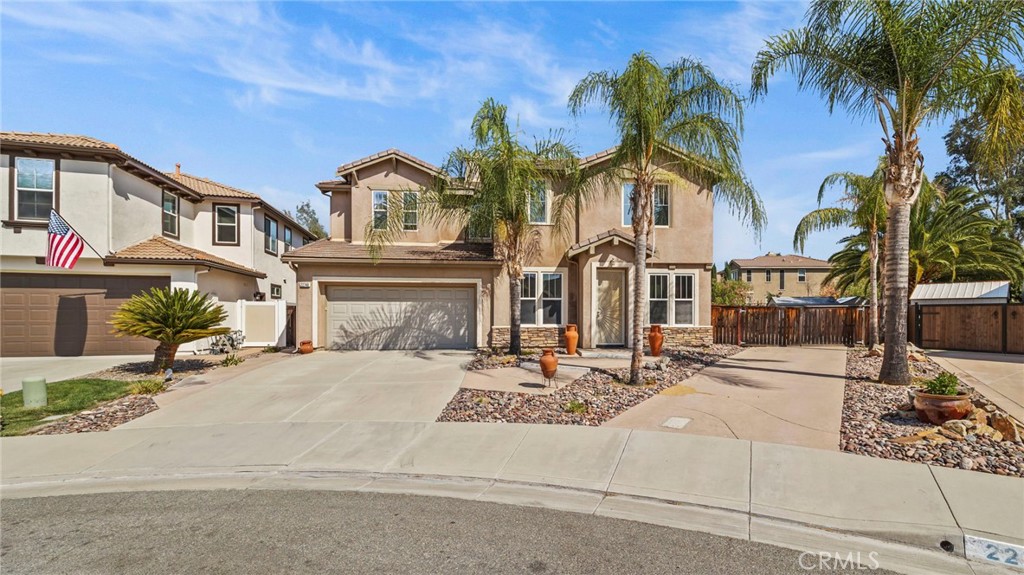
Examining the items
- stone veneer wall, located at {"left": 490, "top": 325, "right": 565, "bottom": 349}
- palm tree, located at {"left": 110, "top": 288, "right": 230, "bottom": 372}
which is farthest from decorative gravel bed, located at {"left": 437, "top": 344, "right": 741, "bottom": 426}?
palm tree, located at {"left": 110, "top": 288, "right": 230, "bottom": 372}

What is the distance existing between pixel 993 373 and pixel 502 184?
12561 mm

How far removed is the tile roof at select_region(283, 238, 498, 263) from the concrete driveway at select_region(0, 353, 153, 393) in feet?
18.0

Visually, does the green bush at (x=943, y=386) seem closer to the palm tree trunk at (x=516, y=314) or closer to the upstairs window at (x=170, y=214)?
the palm tree trunk at (x=516, y=314)

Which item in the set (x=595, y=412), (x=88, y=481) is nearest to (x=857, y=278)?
(x=595, y=412)

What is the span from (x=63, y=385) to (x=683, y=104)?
46.4 ft

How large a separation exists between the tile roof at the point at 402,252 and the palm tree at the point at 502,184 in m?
1.07

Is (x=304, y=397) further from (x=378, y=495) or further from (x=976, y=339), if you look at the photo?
(x=976, y=339)

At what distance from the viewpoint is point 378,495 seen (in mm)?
5250

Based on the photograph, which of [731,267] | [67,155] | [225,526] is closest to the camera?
[225,526]

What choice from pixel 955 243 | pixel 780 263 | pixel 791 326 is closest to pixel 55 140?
pixel 791 326

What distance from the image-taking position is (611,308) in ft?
52.8

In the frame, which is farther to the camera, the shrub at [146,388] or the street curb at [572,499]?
the shrub at [146,388]

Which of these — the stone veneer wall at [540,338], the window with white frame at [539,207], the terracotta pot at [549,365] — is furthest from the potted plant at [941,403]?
the stone veneer wall at [540,338]

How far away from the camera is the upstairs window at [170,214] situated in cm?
1733
